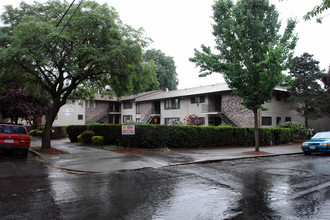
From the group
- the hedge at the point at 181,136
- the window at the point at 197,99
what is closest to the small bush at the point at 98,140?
the hedge at the point at 181,136

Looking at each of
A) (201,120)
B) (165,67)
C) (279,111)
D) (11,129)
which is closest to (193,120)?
(201,120)

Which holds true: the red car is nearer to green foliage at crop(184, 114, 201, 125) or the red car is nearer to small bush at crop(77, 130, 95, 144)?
small bush at crop(77, 130, 95, 144)

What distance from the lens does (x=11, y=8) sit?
13.8 meters

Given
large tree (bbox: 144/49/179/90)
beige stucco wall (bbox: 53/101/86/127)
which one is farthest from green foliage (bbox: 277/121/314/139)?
large tree (bbox: 144/49/179/90)

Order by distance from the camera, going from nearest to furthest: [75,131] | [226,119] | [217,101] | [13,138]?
[13,138] → [75,131] → [226,119] → [217,101]

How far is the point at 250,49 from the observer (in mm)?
14383

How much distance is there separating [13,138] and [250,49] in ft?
45.4

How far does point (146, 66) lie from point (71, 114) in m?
28.8

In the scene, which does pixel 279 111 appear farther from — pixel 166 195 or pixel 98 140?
pixel 166 195

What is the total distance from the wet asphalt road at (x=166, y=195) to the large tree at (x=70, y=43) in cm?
618

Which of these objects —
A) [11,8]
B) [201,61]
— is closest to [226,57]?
[201,61]

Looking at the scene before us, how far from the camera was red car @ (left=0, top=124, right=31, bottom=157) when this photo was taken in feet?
37.7

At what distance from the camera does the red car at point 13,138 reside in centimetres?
1148

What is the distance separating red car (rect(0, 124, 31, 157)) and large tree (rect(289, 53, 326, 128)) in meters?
25.3
